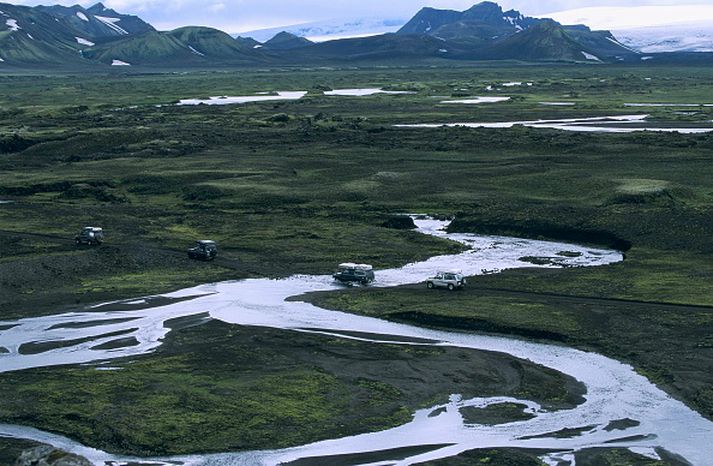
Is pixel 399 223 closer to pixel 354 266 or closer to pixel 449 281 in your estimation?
pixel 354 266

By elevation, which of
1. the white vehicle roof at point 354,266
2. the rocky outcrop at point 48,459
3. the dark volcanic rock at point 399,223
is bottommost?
the dark volcanic rock at point 399,223

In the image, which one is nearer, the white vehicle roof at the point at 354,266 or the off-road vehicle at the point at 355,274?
the off-road vehicle at the point at 355,274

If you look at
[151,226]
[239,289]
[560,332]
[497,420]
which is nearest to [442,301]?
[560,332]

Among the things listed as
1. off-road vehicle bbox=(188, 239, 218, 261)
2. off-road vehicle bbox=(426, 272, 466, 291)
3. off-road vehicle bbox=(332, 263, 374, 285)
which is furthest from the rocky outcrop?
off-road vehicle bbox=(188, 239, 218, 261)

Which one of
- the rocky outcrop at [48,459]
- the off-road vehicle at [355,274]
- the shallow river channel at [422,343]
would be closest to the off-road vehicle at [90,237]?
the shallow river channel at [422,343]

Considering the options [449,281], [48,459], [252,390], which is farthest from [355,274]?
[48,459]

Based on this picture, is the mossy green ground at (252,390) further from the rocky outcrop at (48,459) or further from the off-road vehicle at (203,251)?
the off-road vehicle at (203,251)
